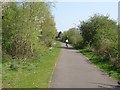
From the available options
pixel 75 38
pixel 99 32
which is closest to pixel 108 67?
pixel 99 32

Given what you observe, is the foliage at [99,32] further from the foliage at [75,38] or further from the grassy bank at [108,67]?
the foliage at [75,38]

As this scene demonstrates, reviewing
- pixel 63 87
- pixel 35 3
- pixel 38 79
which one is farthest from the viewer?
pixel 35 3

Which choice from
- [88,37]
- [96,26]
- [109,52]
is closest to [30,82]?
[109,52]

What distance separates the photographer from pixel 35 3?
30.3m

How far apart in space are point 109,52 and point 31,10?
7.73m

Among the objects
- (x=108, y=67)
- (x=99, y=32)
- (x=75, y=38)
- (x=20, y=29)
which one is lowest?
(x=108, y=67)

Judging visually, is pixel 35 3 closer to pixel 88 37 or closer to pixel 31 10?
pixel 31 10

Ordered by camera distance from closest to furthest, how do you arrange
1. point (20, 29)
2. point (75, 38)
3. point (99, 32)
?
point (20, 29), point (99, 32), point (75, 38)

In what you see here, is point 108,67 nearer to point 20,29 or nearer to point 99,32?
point 20,29

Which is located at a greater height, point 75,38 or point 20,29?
point 20,29

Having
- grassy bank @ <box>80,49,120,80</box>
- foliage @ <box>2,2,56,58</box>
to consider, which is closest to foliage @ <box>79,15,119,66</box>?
grassy bank @ <box>80,49,120,80</box>

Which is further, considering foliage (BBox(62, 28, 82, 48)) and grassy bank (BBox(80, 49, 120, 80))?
foliage (BBox(62, 28, 82, 48))

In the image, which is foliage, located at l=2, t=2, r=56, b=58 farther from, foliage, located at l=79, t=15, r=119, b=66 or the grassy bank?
foliage, located at l=79, t=15, r=119, b=66

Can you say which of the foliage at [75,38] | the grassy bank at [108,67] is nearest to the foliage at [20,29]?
the grassy bank at [108,67]
